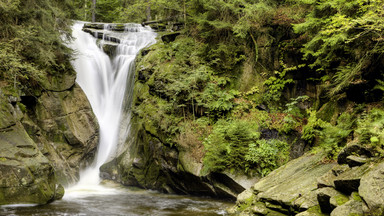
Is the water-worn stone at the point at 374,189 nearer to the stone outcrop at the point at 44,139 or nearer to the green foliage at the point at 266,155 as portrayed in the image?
the green foliage at the point at 266,155

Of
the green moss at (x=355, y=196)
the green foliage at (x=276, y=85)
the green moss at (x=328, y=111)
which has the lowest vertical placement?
the green moss at (x=355, y=196)

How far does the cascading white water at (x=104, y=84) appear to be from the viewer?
13711 millimetres

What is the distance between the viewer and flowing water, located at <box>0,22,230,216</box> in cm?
838

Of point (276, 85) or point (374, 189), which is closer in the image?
point (374, 189)

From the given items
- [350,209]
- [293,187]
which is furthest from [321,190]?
[293,187]

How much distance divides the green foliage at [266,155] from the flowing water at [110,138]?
178 centimetres

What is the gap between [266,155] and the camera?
9.26 metres

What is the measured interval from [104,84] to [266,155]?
10476mm

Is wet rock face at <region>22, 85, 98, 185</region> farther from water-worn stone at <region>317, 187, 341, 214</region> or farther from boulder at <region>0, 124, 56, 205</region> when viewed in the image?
water-worn stone at <region>317, 187, 341, 214</region>

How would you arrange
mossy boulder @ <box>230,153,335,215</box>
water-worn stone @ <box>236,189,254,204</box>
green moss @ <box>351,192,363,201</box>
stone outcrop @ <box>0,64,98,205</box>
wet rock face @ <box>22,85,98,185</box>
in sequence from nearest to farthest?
green moss @ <box>351,192,363,201</box> → mossy boulder @ <box>230,153,335,215</box> → water-worn stone @ <box>236,189,254,204</box> → stone outcrop @ <box>0,64,98,205</box> → wet rock face @ <box>22,85,98,185</box>

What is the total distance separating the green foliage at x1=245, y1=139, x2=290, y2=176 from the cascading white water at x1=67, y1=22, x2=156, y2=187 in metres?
7.15

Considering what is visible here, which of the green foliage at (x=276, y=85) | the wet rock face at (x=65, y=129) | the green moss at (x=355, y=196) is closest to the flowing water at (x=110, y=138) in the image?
the wet rock face at (x=65, y=129)

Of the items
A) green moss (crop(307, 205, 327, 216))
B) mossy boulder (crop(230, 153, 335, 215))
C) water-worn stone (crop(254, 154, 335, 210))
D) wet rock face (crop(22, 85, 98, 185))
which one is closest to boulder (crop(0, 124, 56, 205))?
wet rock face (crop(22, 85, 98, 185))

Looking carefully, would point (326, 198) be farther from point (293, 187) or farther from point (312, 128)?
point (312, 128)
